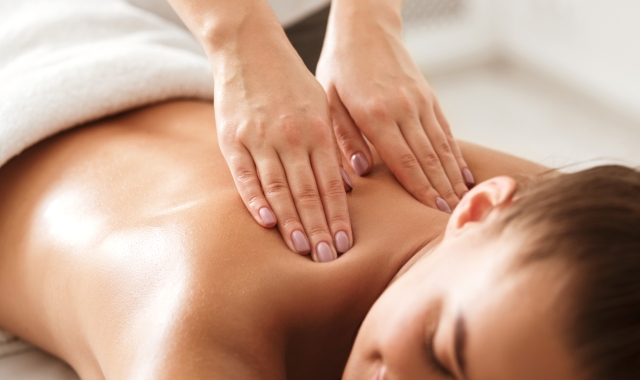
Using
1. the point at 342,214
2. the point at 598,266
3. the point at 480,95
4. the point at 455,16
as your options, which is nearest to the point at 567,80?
the point at 480,95

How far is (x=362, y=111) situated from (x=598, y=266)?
1.56 feet

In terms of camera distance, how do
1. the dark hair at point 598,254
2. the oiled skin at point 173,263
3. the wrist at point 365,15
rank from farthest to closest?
the wrist at point 365,15
the oiled skin at point 173,263
the dark hair at point 598,254

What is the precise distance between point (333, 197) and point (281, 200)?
0.07 meters

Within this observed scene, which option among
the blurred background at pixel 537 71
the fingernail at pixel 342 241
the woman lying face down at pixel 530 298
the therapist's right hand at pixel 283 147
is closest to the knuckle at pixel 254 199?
the therapist's right hand at pixel 283 147

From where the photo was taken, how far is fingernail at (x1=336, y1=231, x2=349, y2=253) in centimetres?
89

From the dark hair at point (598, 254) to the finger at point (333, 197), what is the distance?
0.23 meters

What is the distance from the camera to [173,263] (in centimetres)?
83

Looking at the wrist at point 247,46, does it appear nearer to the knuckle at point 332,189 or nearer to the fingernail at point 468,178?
the knuckle at point 332,189

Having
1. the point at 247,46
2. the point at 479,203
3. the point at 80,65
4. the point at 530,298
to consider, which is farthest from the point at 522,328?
the point at 80,65

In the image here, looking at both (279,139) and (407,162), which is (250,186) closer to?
(279,139)

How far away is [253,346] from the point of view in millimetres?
793

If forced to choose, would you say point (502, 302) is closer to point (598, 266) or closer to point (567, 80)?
point (598, 266)

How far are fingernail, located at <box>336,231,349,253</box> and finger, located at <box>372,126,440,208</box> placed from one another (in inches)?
6.5

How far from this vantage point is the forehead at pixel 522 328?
2.11 ft
